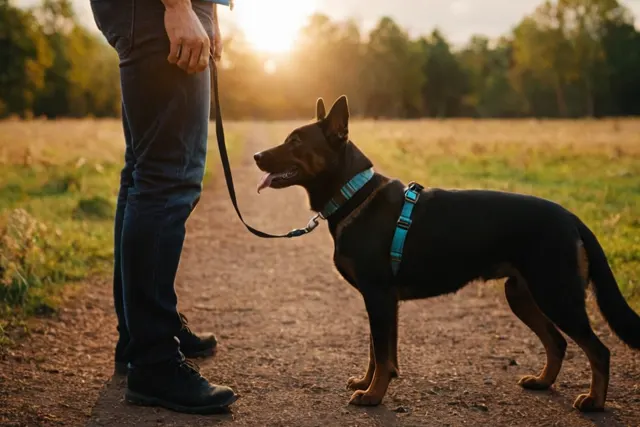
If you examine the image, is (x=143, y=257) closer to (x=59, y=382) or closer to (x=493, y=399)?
(x=59, y=382)

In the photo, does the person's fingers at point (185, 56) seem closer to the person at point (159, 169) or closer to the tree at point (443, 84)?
the person at point (159, 169)

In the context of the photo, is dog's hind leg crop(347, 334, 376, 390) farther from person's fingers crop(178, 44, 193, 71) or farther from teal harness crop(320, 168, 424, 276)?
person's fingers crop(178, 44, 193, 71)

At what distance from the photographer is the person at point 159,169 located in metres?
2.99

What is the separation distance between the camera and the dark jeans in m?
3.01

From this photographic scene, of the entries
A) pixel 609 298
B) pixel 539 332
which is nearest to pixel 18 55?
pixel 539 332

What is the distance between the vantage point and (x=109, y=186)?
1049 cm

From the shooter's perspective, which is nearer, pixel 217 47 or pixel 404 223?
pixel 404 223

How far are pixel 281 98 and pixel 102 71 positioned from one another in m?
18.6

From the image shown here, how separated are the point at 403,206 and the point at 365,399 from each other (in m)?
1.04

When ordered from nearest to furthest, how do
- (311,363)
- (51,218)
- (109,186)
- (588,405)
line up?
(588,405)
(311,363)
(51,218)
(109,186)

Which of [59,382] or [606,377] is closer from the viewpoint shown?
[606,377]

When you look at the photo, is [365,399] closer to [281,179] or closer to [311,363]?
[311,363]

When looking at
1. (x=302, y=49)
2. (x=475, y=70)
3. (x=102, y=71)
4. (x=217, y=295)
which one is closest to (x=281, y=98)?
(x=302, y=49)

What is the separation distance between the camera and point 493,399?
11.1 ft
